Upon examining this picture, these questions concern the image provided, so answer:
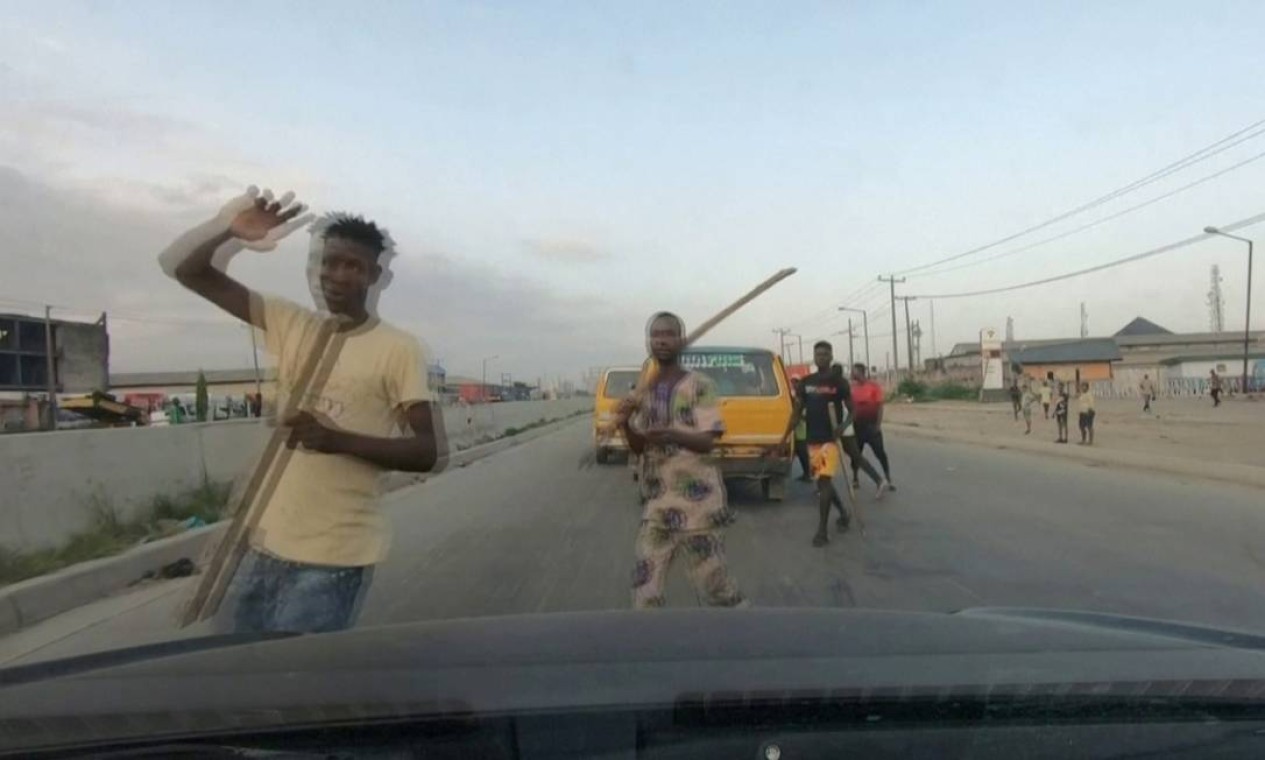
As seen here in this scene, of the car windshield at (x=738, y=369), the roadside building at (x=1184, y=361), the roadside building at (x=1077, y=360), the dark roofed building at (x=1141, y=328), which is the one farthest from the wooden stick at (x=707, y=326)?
the dark roofed building at (x=1141, y=328)

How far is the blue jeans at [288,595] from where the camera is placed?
3.11m

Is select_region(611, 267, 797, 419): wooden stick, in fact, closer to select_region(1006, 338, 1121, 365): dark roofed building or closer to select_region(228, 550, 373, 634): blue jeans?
select_region(228, 550, 373, 634): blue jeans

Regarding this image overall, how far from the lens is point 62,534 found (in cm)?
883

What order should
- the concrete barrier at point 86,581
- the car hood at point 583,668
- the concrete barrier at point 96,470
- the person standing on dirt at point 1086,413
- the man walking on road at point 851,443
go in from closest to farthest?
the car hood at point 583,668
the concrete barrier at point 86,581
the concrete barrier at point 96,470
the man walking on road at point 851,443
the person standing on dirt at point 1086,413

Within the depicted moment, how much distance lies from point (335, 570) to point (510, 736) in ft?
4.88

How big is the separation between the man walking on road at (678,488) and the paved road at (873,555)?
2.15 meters

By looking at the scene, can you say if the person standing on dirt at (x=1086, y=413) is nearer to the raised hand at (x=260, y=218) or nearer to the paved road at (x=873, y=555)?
the paved road at (x=873, y=555)

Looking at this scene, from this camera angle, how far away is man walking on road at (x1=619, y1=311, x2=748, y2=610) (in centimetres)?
494

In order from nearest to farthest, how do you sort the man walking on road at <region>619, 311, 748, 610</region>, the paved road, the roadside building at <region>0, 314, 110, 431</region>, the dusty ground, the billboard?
the man walking on road at <region>619, 311, 748, 610</region>, the paved road, the dusty ground, the roadside building at <region>0, 314, 110, 431</region>, the billboard

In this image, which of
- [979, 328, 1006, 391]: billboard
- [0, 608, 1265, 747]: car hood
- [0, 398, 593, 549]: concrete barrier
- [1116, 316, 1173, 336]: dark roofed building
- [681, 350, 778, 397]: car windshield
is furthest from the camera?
[1116, 316, 1173, 336]: dark roofed building

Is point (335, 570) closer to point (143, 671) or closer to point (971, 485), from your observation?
point (143, 671)

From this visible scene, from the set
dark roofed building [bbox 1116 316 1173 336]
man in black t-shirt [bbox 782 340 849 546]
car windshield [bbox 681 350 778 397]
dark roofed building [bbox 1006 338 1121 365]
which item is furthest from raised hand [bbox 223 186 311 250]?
dark roofed building [bbox 1116 316 1173 336]

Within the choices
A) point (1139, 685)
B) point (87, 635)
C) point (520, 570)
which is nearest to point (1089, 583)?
point (520, 570)

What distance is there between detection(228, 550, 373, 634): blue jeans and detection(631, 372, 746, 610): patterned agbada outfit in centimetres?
200
